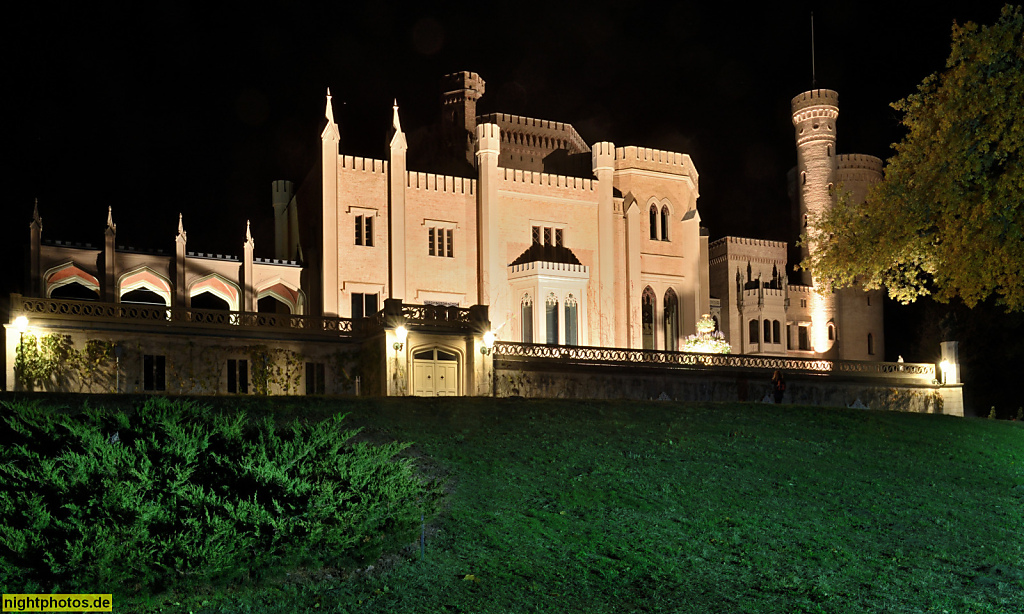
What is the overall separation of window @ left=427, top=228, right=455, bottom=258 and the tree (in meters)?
23.2

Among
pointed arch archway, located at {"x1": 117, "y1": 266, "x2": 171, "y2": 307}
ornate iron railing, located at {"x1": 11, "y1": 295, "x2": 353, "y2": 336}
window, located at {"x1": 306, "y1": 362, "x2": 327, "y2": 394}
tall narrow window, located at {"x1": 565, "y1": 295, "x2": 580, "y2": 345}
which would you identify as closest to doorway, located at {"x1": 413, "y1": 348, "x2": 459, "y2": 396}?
ornate iron railing, located at {"x1": 11, "y1": 295, "x2": 353, "y2": 336}

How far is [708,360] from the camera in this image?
4081cm

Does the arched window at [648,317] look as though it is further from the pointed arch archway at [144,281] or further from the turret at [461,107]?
the pointed arch archway at [144,281]

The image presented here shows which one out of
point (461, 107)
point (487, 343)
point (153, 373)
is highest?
point (461, 107)

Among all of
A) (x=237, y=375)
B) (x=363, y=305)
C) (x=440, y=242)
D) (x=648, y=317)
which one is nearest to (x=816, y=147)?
(x=648, y=317)

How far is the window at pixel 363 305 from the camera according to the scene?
40219 millimetres

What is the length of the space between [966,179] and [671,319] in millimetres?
28781

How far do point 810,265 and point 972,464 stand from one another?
5.35 metres

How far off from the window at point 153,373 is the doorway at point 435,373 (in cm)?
795

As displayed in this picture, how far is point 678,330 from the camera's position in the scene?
1829 inches

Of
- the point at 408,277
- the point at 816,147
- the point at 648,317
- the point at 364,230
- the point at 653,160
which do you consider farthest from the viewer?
the point at 816,147

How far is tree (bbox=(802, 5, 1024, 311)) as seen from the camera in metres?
17.6

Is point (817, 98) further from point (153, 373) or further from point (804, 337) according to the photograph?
point (153, 373)

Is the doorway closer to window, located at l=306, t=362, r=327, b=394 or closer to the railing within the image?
the railing
